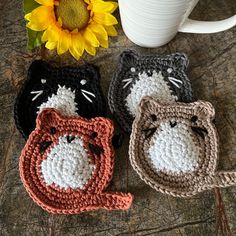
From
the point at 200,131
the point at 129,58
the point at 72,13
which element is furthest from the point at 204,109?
the point at 72,13

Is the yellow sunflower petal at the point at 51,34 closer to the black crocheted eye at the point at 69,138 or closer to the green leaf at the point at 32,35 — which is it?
the green leaf at the point at 32,35

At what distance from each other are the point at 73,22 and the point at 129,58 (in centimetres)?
10

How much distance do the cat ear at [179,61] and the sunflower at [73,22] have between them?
0.10 metres

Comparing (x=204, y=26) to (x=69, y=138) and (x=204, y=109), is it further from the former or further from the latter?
(x=69, y=138)

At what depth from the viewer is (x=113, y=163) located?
0.66 m

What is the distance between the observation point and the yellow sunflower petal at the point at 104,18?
0.70 m

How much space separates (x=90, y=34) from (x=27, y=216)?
28 cm

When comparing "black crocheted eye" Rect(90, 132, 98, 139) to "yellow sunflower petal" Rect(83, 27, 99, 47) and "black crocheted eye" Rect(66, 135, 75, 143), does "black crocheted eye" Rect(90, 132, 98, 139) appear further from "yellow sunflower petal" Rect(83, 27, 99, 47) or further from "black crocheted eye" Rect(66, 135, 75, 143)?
"yellow sunflower petal" Rect(83, 27, 99, 47)

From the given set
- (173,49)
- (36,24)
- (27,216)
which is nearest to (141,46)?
(173,49)

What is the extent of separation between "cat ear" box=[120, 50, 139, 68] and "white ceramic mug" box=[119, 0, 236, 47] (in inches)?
1.2

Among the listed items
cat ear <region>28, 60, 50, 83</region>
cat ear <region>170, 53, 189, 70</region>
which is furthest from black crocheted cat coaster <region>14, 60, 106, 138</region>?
cat ear <region>170, 53, 189, 70</region>

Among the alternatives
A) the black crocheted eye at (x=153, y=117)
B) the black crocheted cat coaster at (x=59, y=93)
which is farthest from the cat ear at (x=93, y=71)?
the black crocheted eye at (x=153, y=117)

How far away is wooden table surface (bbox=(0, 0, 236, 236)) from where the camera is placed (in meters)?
0.65

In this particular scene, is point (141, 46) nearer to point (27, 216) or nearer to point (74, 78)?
point (74, 78)
